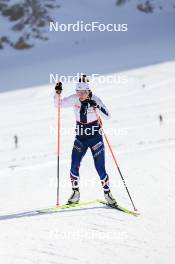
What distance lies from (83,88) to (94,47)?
78573mm

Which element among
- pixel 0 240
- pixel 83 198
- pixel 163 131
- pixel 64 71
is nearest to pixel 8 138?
pixel 163 131

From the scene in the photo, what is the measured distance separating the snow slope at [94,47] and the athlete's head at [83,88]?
2179 inches

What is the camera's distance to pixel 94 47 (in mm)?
86750

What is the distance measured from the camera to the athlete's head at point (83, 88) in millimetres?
9109

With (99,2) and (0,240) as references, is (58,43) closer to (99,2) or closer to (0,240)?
(99,2)

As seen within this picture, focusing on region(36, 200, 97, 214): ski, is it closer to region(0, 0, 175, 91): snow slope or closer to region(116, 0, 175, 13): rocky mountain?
region(0, 0, 175, 91): snow slope

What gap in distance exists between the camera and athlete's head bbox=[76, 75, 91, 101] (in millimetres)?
9109

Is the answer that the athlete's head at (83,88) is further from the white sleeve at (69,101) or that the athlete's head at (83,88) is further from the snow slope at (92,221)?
the snow slope at (92,221)

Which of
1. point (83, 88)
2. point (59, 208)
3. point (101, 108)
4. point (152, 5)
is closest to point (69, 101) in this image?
point (83, 88)

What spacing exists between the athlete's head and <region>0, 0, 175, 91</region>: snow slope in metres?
55.4

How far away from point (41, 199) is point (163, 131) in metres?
21.4
